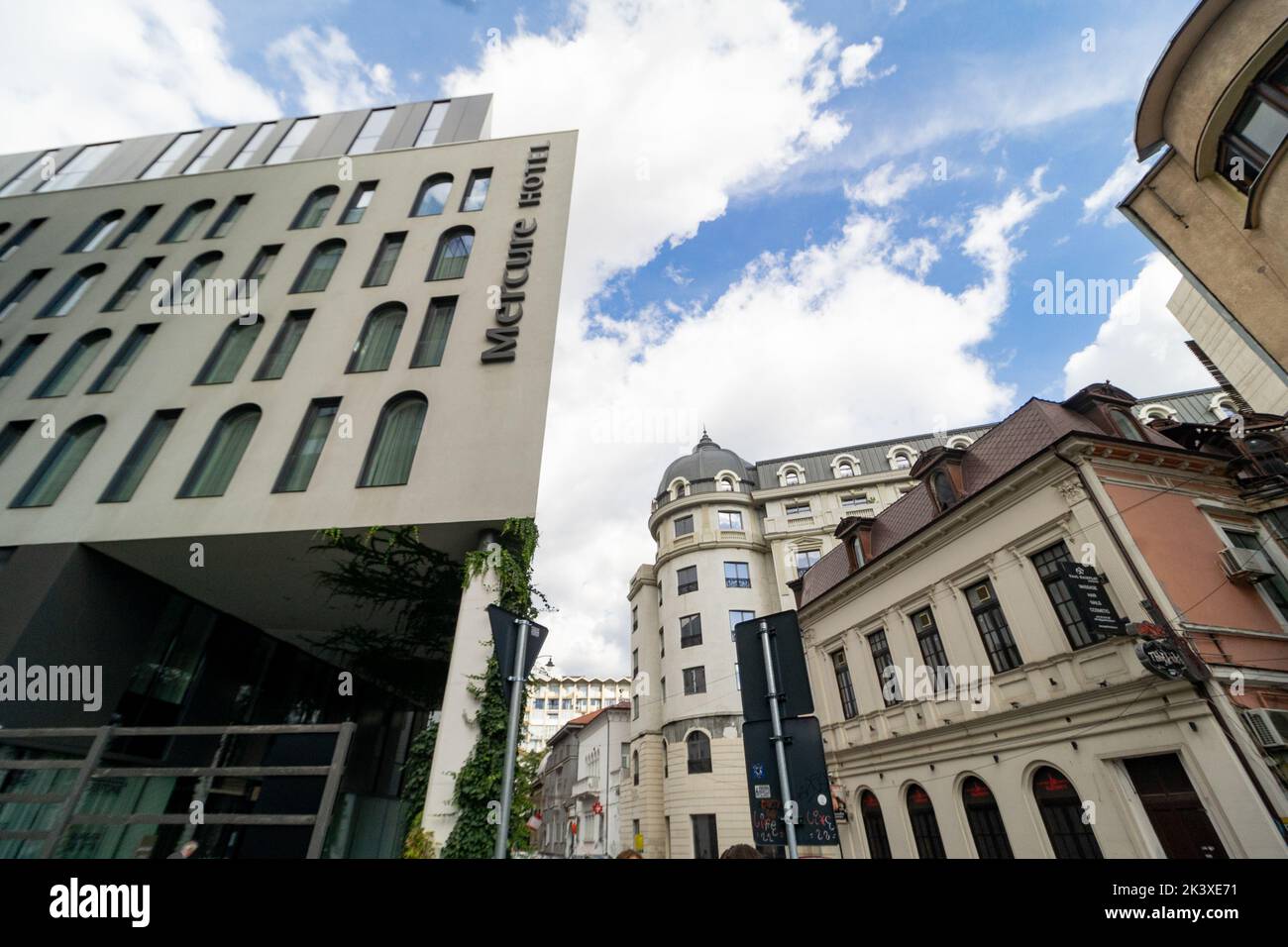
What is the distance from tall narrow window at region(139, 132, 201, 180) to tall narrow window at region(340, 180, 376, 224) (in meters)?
11.2

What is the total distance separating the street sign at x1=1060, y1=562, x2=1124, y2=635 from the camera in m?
11.8

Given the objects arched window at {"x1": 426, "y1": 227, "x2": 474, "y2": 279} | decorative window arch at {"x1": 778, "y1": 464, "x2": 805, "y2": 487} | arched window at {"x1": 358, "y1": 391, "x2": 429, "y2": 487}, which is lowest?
arched window at {"x1": 358, "y1": 391, "x2": 429, "y2": 487}

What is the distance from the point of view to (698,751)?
1212 inches

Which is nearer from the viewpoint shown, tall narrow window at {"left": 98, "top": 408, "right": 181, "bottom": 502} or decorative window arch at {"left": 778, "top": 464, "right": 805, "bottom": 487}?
tall narrow window at {"left": 98, "top": 408, "right": 181, "bottom": 502}

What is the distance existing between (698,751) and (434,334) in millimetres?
26880

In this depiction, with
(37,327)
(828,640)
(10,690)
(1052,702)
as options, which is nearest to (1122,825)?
(1052,702)

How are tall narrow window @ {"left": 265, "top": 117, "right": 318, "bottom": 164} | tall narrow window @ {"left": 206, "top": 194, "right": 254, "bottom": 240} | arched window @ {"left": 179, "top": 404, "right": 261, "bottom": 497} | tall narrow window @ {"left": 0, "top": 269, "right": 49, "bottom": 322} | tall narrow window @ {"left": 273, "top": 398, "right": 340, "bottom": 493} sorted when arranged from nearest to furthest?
tall narrow window @ {"left": 273, "top": 398, "right": 340, "bottom": 493}
arched window @ {"left": 179, "top": 404, "right": 261, "bottom": 497}
tall narrow window @ {"left": 0, "top": 269, "right": 49, "bottom": 322}
tall narrow window @ {"left": 206, "top": 194, "right": 254, "bottom": 240}
tall narrow window @ {"left": 265, "top": 117, "right": 318, "bottom": 164}

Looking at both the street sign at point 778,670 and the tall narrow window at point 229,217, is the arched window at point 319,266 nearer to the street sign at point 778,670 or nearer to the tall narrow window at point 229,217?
the tall narrow window at point 229,217

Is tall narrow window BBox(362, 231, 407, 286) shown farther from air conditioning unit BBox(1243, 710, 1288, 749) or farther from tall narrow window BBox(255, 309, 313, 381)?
air conditioning unit BBox(1243, 710, 1288, 749)

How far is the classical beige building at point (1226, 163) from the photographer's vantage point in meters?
10.2

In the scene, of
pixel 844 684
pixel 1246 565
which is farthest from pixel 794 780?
pixel 844 684

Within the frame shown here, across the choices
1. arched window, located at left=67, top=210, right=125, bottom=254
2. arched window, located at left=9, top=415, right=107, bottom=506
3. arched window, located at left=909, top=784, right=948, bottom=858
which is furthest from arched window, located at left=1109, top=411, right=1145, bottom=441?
arched window, located at left=67, top=210, right=125, bottom=254
